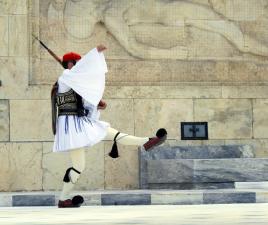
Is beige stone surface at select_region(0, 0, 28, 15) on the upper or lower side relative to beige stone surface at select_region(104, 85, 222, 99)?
upper

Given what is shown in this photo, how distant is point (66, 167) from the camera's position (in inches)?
482

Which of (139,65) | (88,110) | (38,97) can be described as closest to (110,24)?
(139,65)

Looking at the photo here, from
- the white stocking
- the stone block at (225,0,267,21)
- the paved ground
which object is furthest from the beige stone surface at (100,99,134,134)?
the paved ground

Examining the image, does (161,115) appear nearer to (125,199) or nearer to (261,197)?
(125,199)

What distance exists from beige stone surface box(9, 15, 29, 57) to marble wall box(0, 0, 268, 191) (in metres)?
0.01

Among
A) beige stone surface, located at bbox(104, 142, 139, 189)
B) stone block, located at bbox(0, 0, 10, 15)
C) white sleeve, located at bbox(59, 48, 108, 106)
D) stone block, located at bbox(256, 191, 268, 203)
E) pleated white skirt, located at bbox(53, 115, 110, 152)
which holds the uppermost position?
stone block, located at bbox(0, 0, 10, 15)

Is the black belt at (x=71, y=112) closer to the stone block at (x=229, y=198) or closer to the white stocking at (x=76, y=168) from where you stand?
the white stocking at (x=76, y=168)

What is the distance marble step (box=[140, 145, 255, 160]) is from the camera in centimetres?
1237

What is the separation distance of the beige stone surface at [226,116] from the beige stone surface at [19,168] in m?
2.54

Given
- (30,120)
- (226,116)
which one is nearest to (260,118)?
(226,116)

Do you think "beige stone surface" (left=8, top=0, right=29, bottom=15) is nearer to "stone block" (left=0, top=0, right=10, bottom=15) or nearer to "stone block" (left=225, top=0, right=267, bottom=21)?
"stone block" (left=0, top=0, right=10, bottom=15)

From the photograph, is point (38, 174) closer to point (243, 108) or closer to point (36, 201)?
point (36, 201)

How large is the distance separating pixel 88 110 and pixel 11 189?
10.3 ft

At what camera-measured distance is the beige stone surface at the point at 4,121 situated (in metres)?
12.1
